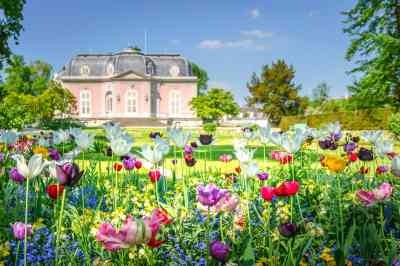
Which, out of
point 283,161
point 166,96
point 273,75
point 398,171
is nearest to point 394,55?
point 283,161

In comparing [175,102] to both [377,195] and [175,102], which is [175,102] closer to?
[175,102]

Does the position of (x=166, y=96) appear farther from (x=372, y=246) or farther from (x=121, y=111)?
(x=372, y=246)

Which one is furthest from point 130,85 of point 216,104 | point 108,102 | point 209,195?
point 209,195

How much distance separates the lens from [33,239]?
2.39 m

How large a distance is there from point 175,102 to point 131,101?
16.3 ft

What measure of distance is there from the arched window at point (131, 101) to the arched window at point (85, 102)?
474 centimetres

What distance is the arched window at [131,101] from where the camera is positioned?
45888 mm

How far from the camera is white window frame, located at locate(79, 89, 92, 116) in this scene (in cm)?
4728

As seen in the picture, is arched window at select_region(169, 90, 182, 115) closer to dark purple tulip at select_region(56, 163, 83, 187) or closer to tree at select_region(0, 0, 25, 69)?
tree at select_region(0, 0, 25, 69)

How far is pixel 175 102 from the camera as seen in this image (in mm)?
48094

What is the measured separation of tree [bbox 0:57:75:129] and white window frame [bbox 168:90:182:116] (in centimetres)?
1064

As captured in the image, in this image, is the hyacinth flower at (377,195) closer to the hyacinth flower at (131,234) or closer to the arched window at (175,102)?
the hyacinth flower at (131,234)

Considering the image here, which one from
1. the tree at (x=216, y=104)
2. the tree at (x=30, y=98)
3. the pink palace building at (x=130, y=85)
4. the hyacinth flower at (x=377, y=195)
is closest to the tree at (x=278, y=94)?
the tree at (x=216, y=104)

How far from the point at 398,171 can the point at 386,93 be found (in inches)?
672
